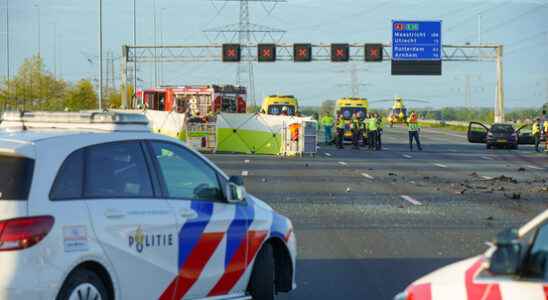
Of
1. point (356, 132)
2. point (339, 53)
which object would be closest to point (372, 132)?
point (356, 132)

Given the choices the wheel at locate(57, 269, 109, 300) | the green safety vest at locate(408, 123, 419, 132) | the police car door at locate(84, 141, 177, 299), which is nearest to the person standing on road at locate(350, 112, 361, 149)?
the green safety vest at locate(408, 123, 419, 132)

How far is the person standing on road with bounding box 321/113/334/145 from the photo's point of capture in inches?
2141

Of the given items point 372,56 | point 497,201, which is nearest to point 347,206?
point 497,201

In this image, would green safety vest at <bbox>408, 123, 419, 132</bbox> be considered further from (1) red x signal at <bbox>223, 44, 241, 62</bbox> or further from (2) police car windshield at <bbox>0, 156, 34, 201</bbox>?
(2) police car windshield at <bbox>0, 156, 34, 201</bbox>

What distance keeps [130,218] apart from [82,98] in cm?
6972

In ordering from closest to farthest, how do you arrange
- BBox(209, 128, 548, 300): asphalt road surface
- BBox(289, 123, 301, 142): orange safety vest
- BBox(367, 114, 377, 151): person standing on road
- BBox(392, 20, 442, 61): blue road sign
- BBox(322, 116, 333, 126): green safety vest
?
BBox(209, 128, 548, 300): asphalt road surface < BBox(289, 123, 301, 142): orange safety vest < BBox(367, 114, 377, 151): person standing on road < BBox(322, 116, 333, 126): green safety vest < BBox(392, 20, 442, 61): blue road sign

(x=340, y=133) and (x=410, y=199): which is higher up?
(x=340, y=133)

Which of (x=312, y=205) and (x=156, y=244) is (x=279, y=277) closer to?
(x=156, y=244)

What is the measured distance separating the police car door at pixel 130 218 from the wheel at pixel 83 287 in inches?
6.6

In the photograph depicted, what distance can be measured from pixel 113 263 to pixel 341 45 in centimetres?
6098

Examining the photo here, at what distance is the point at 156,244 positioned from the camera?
729cm

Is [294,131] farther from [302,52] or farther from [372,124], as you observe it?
[302,52]

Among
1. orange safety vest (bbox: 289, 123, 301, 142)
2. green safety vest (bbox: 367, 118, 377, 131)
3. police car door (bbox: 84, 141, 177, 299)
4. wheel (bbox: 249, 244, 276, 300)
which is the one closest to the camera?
police car door (bbox: 84, 141, 177, 299)

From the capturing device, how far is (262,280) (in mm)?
8523
